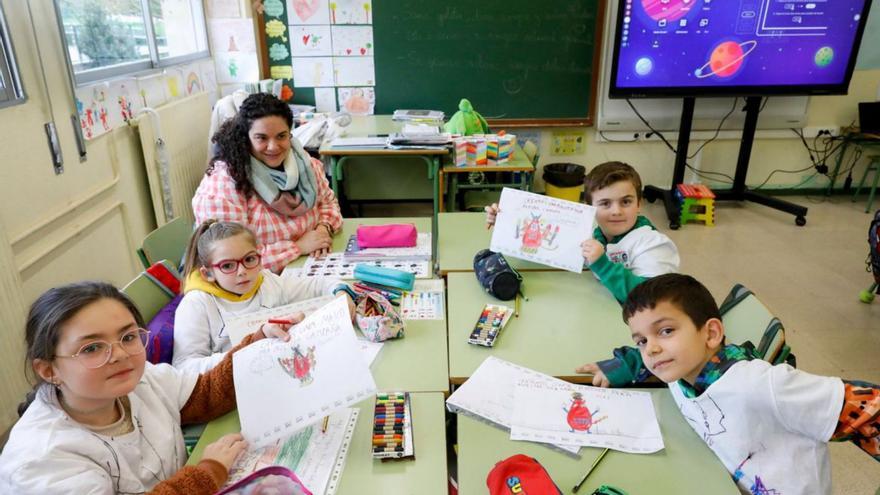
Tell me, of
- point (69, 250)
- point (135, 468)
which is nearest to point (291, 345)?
point (135, 468)

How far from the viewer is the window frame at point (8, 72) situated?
79.4 inches

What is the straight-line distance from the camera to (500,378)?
4.38 ft

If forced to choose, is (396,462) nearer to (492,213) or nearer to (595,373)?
(595,373)

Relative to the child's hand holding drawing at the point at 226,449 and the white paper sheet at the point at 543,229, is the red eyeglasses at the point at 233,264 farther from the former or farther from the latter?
the white paper sheet at the point at 543,229

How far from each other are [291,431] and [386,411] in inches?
8.2

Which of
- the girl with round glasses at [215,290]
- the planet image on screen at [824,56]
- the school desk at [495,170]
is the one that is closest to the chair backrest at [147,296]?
the girl with round glasses at [215,290]

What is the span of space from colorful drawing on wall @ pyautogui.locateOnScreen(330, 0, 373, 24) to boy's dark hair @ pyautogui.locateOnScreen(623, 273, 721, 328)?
12.4 feet

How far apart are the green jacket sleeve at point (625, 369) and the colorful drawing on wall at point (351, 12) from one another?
148 inches

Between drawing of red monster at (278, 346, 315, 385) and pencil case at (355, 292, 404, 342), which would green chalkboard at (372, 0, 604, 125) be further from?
drawing of red monster at (278, 346, 315, 385)

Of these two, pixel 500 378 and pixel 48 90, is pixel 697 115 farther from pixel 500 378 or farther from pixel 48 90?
pixel 48 90

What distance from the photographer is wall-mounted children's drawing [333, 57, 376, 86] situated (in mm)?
4441

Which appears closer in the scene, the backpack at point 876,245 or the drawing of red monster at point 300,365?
the drawing of red monster at point 300,365

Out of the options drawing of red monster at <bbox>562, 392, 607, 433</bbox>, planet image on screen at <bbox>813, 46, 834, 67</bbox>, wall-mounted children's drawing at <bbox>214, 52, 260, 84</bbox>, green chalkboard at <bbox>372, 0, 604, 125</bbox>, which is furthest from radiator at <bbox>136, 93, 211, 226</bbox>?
planet image on screen at <bbox>813, 46, 834, 67</bbox>

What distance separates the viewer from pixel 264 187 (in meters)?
2.11
